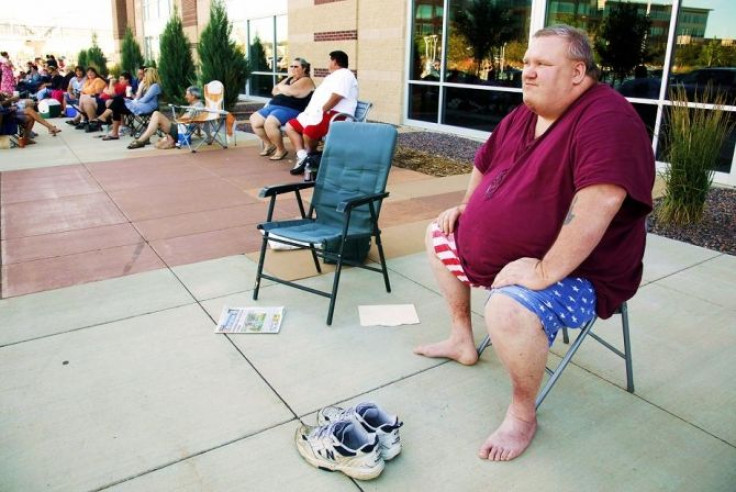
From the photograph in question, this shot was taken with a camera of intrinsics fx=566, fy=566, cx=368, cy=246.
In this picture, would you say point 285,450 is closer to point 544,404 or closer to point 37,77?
point 544,404

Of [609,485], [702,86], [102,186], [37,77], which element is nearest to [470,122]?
[702,86]

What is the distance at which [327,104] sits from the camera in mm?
7277

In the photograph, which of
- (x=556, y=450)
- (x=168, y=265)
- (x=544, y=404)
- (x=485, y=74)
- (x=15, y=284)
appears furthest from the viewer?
(x=485, y=74)

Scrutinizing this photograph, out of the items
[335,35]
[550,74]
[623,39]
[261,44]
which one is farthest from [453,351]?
[261,44]

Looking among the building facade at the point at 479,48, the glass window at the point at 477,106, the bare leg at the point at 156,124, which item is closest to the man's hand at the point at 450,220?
the building facade at the point at 479,48

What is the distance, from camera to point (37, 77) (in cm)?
1911

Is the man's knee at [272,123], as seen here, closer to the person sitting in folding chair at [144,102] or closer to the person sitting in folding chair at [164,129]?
the person sitting in folding chair at [164,129]

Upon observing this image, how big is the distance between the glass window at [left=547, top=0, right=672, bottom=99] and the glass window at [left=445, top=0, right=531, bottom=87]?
1.05m

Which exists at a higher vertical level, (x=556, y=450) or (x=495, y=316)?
(x=495, y=316)

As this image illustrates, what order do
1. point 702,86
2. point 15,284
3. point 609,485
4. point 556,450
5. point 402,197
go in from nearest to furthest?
1. point 609,485
2. point 556,450
3. point 15,284
4. point 402,197
5. point 702,86

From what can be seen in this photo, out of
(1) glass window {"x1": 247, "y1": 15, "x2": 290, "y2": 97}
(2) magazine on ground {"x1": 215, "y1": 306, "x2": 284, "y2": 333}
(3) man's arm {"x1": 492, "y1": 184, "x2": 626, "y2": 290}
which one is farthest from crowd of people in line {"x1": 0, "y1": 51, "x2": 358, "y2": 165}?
(3) man's arm {"x1": 492, "y1": 184, "x2": 626, "y2": 290}

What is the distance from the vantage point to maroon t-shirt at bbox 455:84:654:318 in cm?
193

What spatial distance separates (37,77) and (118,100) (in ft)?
36.1

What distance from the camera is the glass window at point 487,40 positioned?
9336mm
